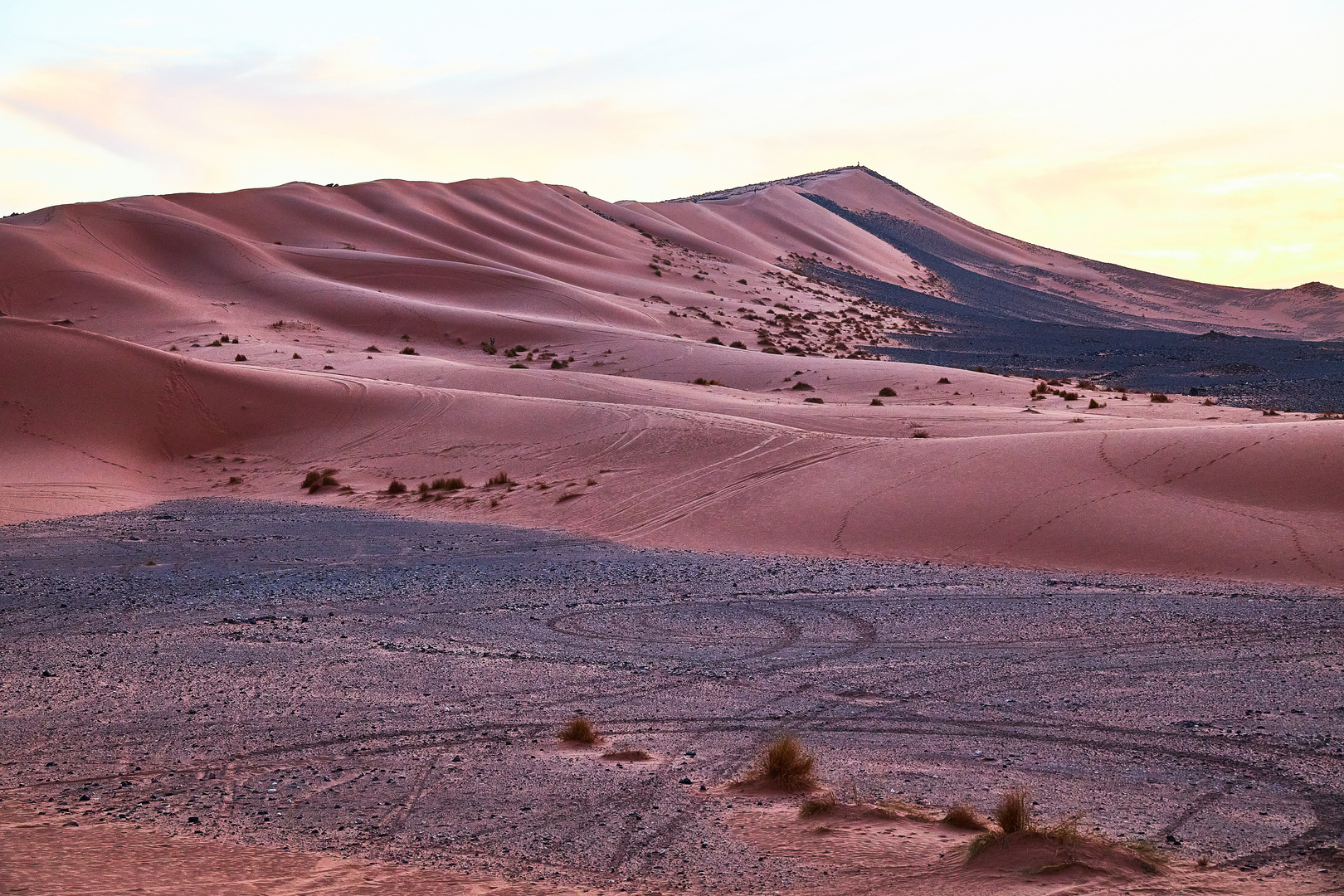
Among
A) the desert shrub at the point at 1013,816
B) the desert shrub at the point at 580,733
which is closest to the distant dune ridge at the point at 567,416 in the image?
the desert shrub at the point at 580,733

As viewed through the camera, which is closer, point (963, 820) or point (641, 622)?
point (963, 820)

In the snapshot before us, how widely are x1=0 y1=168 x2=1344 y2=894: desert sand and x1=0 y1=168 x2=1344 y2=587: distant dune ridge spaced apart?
14 centimetres

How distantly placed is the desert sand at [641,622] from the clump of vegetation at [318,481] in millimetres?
474

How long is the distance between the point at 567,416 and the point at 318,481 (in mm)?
5927

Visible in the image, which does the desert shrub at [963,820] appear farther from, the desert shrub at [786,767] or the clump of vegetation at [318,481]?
the clump of vegetation at [318,481]

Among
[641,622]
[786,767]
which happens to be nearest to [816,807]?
[786,767]

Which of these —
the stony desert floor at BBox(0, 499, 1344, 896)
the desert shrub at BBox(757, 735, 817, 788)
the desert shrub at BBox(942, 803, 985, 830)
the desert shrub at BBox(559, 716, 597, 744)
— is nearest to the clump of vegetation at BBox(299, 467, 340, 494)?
the stony desert floor at BBox(0, 499, 1344, 896)

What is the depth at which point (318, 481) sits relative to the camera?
2403 cm

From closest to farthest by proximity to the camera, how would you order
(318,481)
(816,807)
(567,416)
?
1. (816,807)
2. (318,481)
3. (567,416)

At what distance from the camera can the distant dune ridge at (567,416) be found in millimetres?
16750

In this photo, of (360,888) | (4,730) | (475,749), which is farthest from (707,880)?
(4,730)

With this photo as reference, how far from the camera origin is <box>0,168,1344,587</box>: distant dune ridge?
16750mm

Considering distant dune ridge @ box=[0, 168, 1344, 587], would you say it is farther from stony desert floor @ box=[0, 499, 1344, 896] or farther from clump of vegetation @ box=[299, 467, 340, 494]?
stony desert floor @ box=[0, 499, 1344, 896]

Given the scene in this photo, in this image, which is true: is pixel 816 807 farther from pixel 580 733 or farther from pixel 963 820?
pixel 580 733
